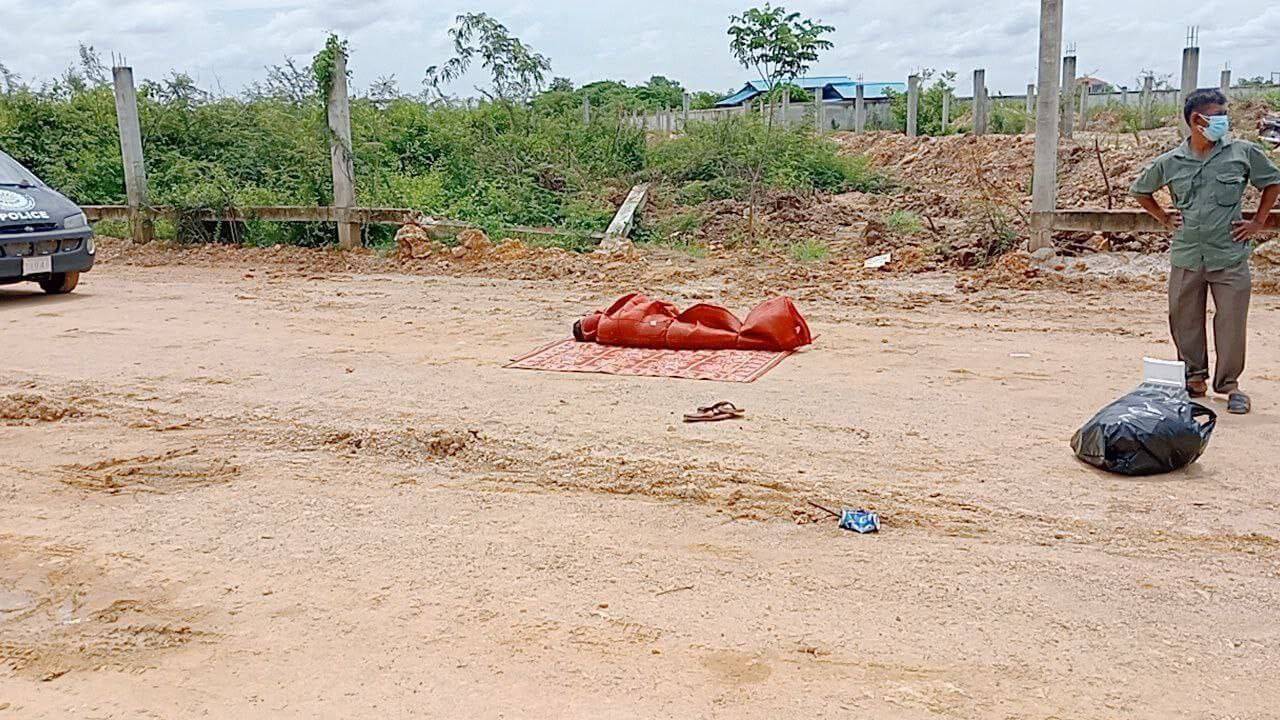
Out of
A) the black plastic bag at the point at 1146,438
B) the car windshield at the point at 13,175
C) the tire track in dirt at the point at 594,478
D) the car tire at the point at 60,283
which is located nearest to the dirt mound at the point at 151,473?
the tire track in dirt at the point at 594,478

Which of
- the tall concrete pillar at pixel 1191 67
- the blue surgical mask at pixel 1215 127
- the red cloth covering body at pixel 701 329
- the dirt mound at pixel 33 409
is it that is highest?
the tall concrete pillar at pixel 1191 67

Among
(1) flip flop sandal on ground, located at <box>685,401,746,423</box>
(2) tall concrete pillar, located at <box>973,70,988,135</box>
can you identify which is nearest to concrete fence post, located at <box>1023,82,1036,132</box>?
(2) tall concrete pillar, located at <box>973,70,988,135</box>

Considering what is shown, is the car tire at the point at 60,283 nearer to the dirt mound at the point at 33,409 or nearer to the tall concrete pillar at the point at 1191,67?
the dirt mound at the point at 33,409

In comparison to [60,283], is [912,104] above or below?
above

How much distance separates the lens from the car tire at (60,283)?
11.1m

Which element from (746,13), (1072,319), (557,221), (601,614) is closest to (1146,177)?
(1072,319)

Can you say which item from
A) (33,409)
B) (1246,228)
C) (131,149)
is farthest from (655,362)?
(131,149)

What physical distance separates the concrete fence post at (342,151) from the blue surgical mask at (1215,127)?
1039 cm

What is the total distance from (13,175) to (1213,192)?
10873mm

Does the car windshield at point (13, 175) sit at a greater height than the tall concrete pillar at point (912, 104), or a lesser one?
lesser

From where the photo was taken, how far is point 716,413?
586 centimetres

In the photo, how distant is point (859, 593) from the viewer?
359cm

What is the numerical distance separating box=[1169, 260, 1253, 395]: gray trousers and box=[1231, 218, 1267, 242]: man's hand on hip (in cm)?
16

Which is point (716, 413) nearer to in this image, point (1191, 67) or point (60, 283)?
point (60, 283)
